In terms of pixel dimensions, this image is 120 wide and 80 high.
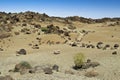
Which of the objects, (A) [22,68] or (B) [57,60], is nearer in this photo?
(A) [22,68]

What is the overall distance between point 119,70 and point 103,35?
27119 millimetres

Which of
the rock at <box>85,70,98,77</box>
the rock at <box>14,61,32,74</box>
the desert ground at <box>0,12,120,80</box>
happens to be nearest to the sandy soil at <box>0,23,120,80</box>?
the desert ground at <box>0,12,120,80</box>

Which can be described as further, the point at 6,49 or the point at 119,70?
the point at 6,49

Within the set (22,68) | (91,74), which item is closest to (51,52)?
(22,68)

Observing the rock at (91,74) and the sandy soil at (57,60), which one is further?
the rock at (91,74)

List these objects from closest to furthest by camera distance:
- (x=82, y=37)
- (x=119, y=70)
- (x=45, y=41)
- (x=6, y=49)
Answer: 1. (x=119, y=70)
2. (x=6, y=49)
3. (x=45, y=41)
4. (x=82, y=37)

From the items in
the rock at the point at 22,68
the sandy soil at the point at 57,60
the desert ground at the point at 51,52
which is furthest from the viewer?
the rock at the point at 22,68

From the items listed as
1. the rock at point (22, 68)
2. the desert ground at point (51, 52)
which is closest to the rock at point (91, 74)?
the desert ground at point (51, 52)

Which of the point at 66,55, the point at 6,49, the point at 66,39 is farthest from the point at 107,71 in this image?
the point at 66,39

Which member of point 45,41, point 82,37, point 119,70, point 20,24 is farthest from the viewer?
point 20,24

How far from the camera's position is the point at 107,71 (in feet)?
82.6

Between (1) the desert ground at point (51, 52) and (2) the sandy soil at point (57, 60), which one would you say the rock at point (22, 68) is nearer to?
(1) the desert ground at point (51, 52)

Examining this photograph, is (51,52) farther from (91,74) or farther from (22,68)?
(91,74)

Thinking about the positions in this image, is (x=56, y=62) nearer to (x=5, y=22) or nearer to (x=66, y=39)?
(x=66, y=39)
